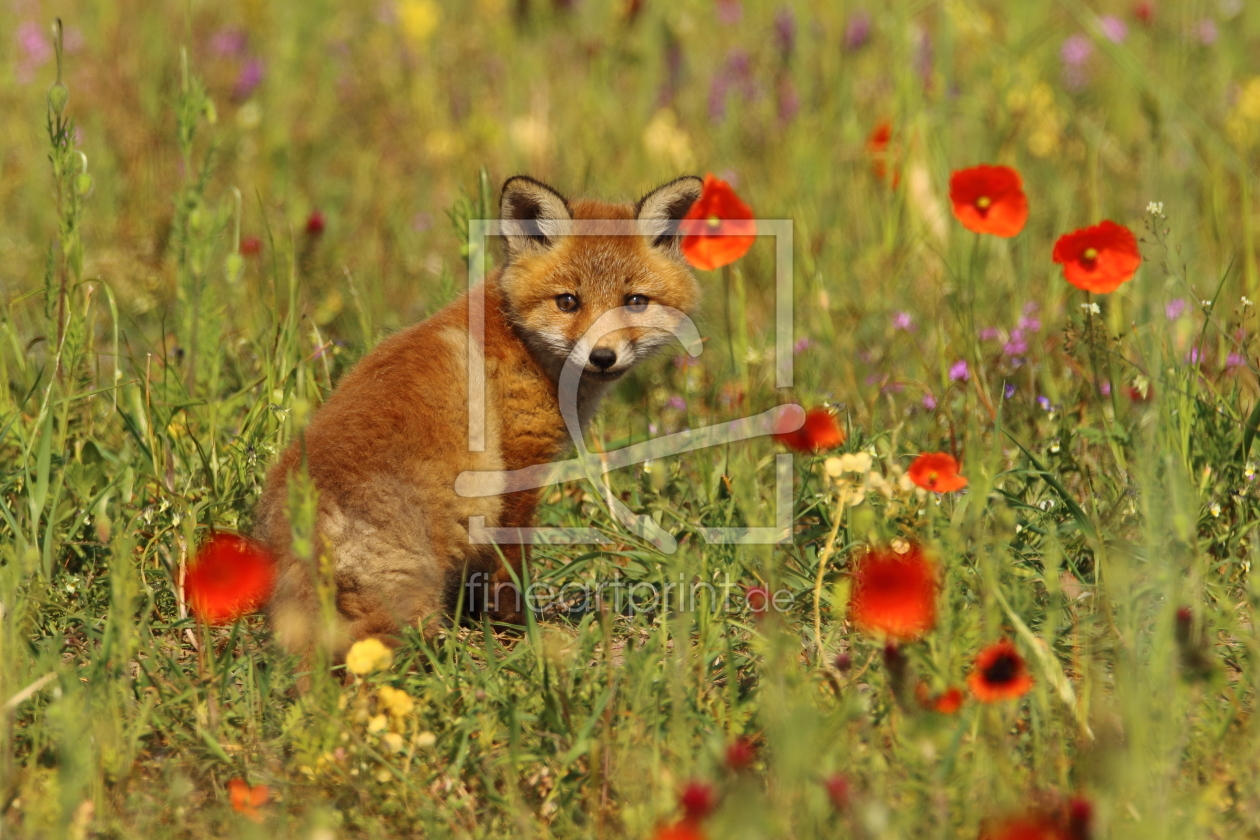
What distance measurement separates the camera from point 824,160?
6.70 m

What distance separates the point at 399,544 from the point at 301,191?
4318mm

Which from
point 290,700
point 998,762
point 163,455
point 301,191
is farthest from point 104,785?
point 301,191

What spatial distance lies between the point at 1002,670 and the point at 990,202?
2065mm

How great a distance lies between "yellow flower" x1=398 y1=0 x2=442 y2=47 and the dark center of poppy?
6.65 metres

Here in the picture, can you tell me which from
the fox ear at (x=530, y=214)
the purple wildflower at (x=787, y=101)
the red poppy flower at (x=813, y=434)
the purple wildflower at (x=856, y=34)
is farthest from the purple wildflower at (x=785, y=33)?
the red poppy flower at (x=813, y=434)

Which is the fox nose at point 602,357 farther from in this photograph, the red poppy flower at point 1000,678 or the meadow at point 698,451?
the red poppy flower at point 1000,678

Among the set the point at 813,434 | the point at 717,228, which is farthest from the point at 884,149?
the point at 813,434

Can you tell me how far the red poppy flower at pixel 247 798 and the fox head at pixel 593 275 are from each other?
198cm

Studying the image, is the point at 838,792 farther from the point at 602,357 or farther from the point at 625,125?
the point at 625,125

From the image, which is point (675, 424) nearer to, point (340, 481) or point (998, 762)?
point (340, 481)

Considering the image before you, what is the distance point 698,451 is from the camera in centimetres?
417

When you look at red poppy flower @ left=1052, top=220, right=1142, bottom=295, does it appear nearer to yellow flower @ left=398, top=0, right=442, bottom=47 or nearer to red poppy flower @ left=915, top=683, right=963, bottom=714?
red poppy flower @ left=915, top=683, right=963, bottom=714

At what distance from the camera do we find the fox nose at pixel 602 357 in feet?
13.1

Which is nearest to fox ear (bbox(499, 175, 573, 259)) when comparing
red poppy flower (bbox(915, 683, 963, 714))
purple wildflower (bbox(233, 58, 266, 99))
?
red poppy flower (bbox(915, 683, 963, 714))
